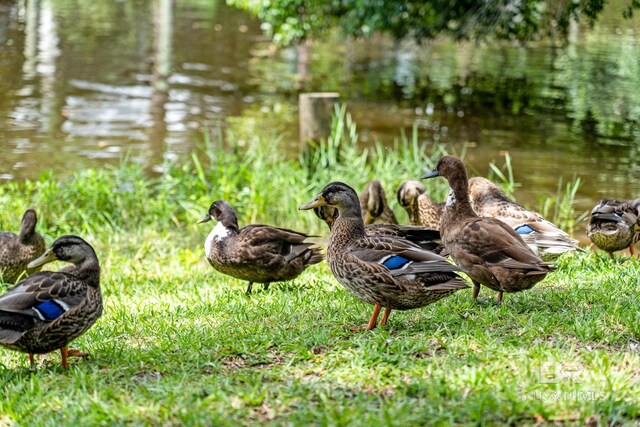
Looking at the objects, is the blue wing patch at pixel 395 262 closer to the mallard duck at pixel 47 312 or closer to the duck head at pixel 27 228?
the mallard duck at pixel 47 312

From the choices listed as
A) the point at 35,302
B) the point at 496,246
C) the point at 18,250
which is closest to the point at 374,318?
the point at 496,246

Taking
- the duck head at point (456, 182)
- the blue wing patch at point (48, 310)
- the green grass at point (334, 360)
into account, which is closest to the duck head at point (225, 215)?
the green grass at point (334, 360)

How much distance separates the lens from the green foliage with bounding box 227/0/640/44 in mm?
15773

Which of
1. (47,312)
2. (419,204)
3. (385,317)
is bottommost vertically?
(385,317)

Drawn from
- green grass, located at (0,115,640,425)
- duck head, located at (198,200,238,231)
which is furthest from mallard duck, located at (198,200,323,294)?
green grass, located at (0,115,640,425)

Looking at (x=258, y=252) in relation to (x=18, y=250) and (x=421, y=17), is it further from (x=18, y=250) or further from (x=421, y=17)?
(x=421, y=17)

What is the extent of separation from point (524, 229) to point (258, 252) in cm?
233

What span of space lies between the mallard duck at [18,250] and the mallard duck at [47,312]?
3.29m

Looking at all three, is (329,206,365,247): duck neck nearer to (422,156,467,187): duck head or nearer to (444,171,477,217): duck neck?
(444,171,477,217): duck neck

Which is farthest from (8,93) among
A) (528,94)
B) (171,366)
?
(171,366)

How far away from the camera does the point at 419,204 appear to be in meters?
9.99

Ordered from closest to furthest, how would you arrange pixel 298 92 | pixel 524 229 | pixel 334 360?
1. pixel 334 360
2. pixel 524 229
3. pixel 298 92

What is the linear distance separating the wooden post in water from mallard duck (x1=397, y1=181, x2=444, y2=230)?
→ 3.19 m

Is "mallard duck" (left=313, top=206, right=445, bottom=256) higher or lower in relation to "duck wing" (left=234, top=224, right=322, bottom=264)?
higher
